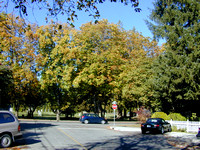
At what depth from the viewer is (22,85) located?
41.7m

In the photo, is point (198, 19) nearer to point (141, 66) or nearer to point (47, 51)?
point (141, 66)

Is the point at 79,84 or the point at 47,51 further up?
the point at 47,51

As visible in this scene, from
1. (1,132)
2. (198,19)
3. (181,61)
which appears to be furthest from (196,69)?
(1,132)

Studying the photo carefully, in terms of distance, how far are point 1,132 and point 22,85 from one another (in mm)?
31288

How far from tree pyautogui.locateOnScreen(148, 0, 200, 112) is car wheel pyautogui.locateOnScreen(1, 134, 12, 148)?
59.6ft

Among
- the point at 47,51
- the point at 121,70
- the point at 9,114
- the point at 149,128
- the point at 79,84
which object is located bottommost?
the point at 149,128

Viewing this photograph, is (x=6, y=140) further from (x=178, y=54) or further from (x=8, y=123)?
(x=178, y=54)

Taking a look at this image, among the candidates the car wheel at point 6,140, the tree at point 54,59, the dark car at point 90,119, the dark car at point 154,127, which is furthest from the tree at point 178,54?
the car wheel at point 6,140

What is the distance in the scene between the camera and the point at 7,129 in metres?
11.8

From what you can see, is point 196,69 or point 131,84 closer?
point 196,69

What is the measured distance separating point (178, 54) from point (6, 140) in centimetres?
2082

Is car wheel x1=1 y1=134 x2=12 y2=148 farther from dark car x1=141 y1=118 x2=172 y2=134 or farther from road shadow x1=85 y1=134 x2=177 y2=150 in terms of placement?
dark car x1=141 y1=118 x2=172 y2=134

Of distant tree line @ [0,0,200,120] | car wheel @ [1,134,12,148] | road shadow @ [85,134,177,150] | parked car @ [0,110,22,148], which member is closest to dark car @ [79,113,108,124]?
distant tree line @ [0,0,200,120]

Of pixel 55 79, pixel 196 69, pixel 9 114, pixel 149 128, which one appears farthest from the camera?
pixel 55 79
